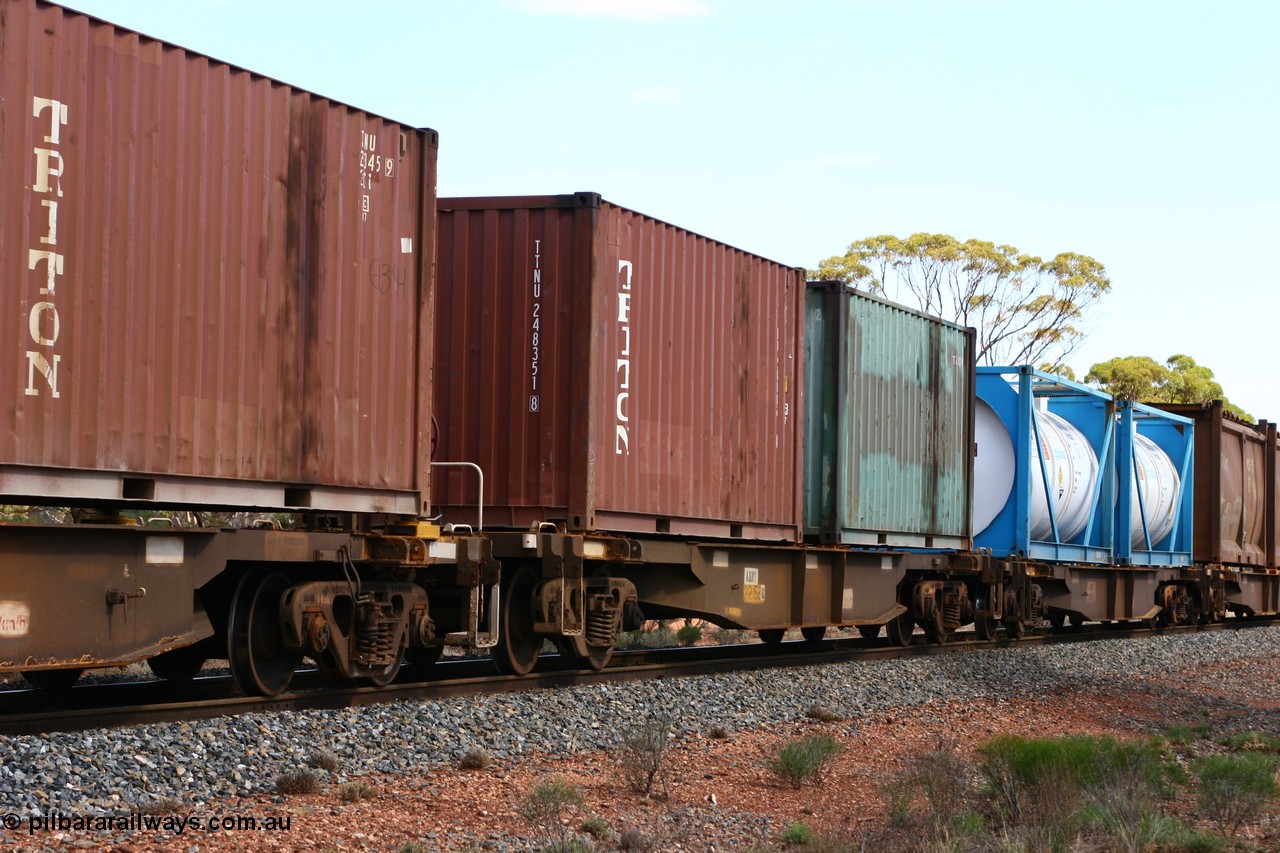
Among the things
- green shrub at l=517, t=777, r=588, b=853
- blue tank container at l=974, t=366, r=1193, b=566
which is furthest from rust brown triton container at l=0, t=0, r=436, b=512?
blue tank container at l=974, t=366, r=1193, b=566

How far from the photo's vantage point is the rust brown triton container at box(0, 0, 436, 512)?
713cm

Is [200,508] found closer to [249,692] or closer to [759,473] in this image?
[249,692]

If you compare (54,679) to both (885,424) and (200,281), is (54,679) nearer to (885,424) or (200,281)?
(200,281)

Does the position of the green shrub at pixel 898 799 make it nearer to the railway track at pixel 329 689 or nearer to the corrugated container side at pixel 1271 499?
the railway track at pixel 329 689

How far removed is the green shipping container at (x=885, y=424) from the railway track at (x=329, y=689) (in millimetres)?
1546

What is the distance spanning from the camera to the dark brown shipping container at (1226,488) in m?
24.8

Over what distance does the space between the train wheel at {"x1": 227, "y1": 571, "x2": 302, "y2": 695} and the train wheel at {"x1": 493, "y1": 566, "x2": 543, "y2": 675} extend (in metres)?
2.18

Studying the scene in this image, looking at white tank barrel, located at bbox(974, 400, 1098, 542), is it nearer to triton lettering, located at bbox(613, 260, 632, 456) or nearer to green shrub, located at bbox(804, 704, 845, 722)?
triton lettering, located at bbox(613, 260, 632, 456)

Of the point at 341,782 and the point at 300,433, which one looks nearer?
the point at 341,782

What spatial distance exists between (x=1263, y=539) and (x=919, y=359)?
617 inches

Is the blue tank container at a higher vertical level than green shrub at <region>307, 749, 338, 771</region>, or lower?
higher

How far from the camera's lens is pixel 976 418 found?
18828mm

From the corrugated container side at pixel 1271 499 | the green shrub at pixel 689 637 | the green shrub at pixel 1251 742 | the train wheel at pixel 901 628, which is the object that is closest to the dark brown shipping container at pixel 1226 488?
the corrugated container side at pixel 1271 499

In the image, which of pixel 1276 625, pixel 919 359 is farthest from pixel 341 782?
pixel 1276 625
